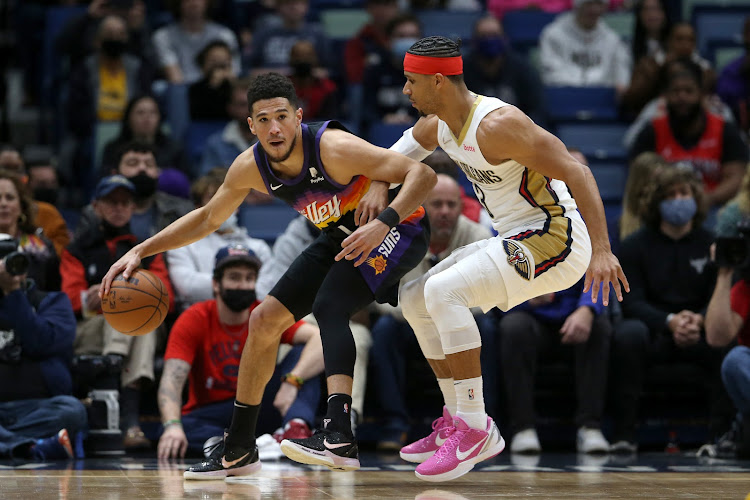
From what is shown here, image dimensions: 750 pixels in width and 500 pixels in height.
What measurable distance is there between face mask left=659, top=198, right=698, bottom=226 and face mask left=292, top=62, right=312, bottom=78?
10.9ft

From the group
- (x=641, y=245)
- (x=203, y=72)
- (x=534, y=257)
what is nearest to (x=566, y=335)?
(x=641, y=245)

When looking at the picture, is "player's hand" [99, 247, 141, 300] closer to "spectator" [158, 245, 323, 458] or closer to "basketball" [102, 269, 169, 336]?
"basketball" [102, 269, 169, 336]

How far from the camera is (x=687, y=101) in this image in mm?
8938

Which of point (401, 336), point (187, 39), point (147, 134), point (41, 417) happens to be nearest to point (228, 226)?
point (401, 336)

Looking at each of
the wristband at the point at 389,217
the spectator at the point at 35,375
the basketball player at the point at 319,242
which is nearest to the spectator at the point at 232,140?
the spectator at the point at 35,375

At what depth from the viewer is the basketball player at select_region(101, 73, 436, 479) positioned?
4.98m

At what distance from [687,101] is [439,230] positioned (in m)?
2.94

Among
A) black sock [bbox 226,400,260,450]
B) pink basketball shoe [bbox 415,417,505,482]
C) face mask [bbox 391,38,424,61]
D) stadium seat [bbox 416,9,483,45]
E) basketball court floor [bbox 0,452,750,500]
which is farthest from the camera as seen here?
stadium seat [bbox 416,9,483,45]

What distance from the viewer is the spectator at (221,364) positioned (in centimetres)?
666

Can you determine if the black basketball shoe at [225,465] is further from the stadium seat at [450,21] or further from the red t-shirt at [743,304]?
the stadium seat at [450,21]

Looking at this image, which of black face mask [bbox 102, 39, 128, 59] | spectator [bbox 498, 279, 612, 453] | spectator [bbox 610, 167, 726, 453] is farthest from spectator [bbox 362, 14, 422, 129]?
spectator [bbox 498, 279, 612, 453]

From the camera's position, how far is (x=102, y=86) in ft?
31.9

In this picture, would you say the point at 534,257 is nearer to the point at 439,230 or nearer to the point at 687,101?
the point at 439,230

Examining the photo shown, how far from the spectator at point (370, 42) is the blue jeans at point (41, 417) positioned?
14.5ft
